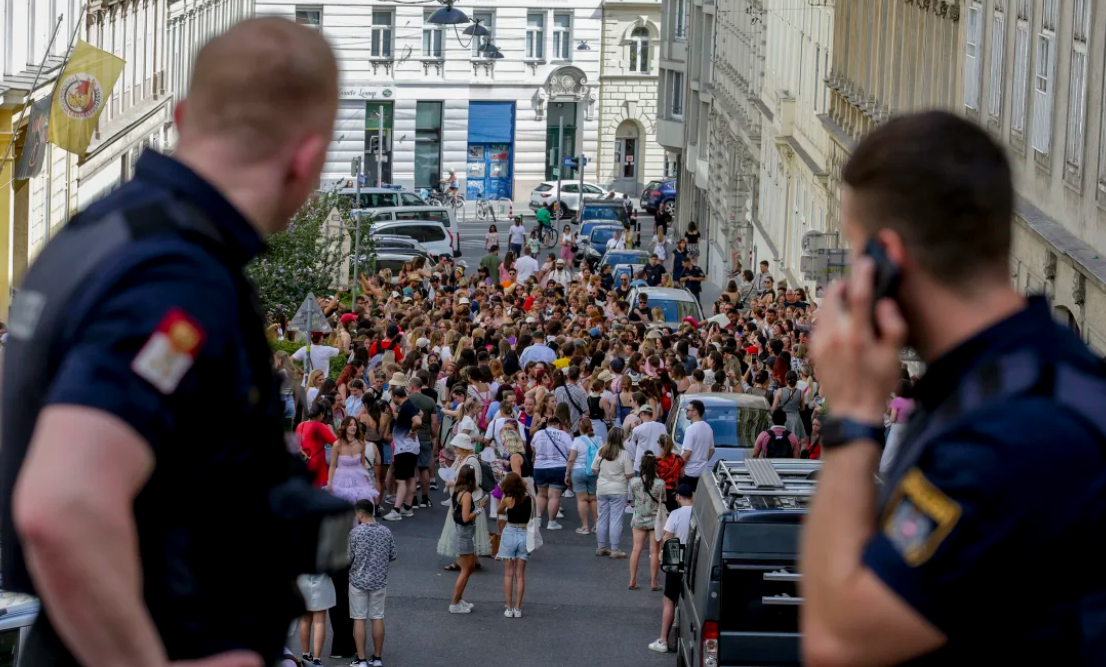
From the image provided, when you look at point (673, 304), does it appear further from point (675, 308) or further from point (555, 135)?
point (555, 135)

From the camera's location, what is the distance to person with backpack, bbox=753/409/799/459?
63.9 ft

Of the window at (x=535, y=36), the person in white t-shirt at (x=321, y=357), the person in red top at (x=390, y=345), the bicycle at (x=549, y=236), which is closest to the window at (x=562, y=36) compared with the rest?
the window at (x=535, y=36)

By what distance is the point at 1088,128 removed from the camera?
20.4m

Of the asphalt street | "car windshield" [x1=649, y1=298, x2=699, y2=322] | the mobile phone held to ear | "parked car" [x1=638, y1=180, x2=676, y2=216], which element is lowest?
"parked car" [x1=638, y1=180, x2=676, y2=216]

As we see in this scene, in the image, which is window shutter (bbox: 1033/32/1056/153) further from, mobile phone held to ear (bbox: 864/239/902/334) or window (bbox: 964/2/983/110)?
mobile phone held to ear (bbox: 864/239/902/334)

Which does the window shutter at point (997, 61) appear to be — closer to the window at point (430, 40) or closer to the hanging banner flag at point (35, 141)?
the hanging banner flag at point (35, 141)

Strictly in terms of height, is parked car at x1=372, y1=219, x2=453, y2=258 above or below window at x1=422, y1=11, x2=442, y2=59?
below

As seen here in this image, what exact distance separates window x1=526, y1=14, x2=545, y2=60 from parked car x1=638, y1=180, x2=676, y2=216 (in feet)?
24.2

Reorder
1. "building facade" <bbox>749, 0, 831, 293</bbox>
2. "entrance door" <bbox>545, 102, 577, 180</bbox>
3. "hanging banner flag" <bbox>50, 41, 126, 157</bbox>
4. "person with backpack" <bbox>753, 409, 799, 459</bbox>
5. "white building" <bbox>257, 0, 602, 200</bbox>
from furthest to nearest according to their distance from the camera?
"entrance door" <bbox>545, 102, 577, 180</bbox> < "white building" <bbox>257, 0, 602, 200</bbox> < "building facade" <bbox>749, 0, 831, 293</bbox> < "hanging banner flag" <bbox>50, 41, 126, 157</bbox> < "person with backpack" <bbox>753, 409, 799, 459</bbox>

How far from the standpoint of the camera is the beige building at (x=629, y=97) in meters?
82.1

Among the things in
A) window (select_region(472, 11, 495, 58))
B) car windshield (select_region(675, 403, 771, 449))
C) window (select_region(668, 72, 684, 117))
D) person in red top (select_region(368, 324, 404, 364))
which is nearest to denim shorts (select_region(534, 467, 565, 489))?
car windshield (select_region(675, 403, 771, 449))

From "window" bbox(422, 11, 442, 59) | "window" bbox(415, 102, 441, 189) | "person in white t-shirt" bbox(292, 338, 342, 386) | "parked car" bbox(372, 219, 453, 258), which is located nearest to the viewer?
"person in white t-shirt" bbox(292, 338, 342, 386)

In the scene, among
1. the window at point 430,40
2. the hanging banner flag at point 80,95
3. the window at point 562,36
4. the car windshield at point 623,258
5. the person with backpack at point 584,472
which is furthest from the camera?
the window at point 562,36

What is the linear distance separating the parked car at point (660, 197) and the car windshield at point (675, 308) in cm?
3981
